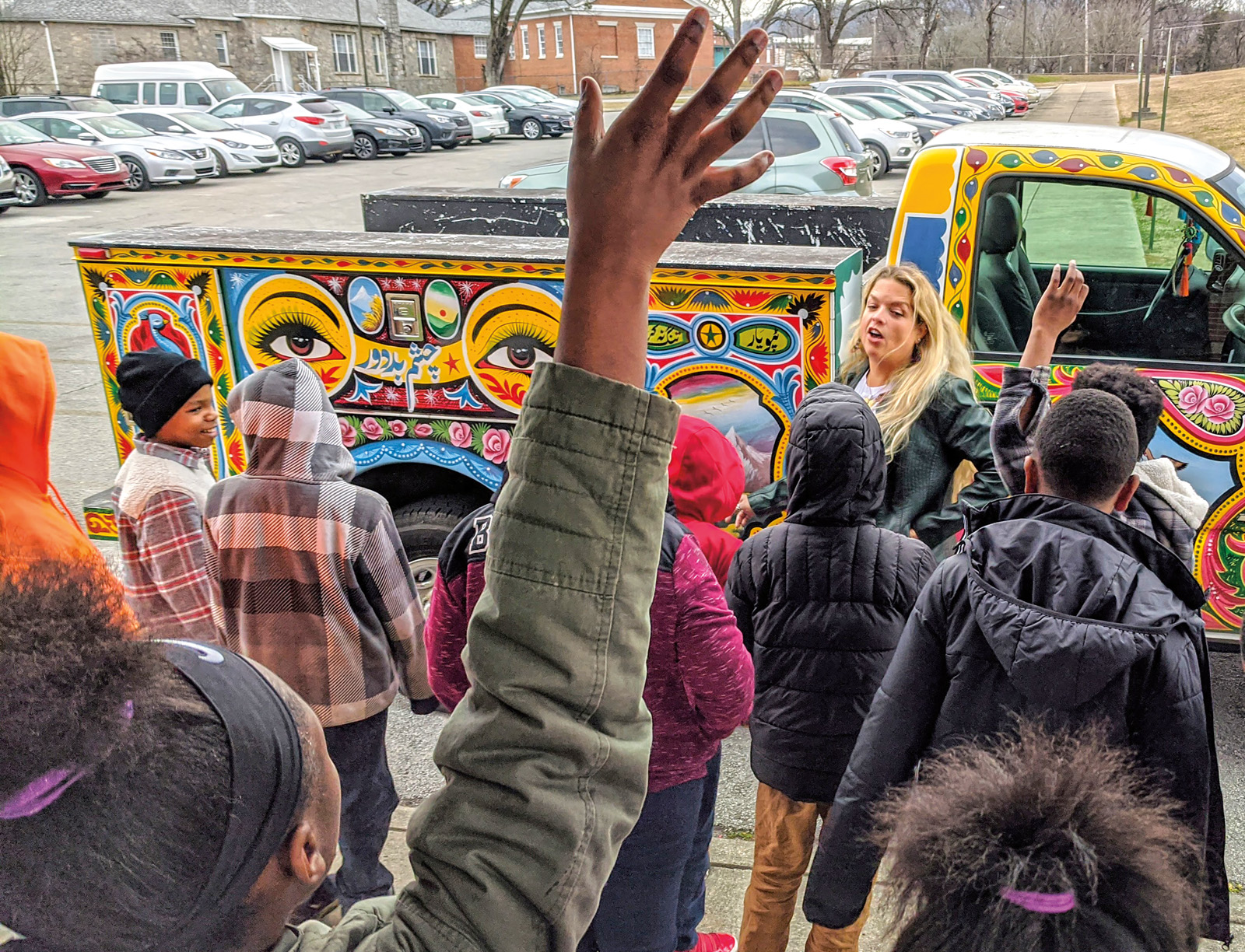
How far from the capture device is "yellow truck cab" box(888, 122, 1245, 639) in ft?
12.1

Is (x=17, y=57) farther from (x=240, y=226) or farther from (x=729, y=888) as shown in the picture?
(x=729, y=888)

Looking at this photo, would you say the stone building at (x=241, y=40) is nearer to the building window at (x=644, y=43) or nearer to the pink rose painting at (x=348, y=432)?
the building window at (x=644, y=43)

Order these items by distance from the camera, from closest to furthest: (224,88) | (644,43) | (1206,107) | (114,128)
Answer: (114,128)
(1206,107)
(224,88)
(644,43)

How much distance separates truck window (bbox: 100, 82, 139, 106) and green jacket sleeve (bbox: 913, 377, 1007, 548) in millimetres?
32783

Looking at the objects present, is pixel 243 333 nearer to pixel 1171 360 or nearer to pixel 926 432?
pixel 926 432

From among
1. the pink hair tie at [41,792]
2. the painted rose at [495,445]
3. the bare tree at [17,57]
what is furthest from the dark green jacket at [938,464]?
the bare tree at [17,57]

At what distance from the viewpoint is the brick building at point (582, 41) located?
64250 mm

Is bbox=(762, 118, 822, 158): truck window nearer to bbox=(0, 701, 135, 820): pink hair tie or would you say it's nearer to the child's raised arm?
the child's raised arm

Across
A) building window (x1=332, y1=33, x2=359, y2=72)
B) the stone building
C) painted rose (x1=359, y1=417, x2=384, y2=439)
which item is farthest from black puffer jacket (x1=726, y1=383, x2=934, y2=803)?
building window (x1=332, y1=33, x2=359, y2=72)

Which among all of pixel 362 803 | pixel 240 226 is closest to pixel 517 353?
pixel 362 803

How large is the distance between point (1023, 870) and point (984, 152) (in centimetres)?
331

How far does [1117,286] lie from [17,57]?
1780 inches

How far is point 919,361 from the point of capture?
3631mm

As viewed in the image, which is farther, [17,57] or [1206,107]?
[17,57]
